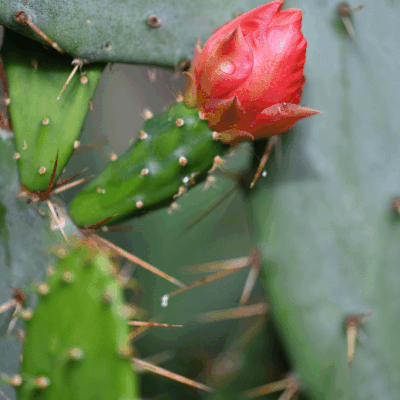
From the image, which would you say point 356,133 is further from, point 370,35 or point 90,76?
point 90,76

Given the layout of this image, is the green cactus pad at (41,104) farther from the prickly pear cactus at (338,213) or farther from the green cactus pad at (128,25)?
the prickly pear cactus at (338,213)

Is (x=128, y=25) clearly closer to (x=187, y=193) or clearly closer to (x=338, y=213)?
(x=187, y=193)

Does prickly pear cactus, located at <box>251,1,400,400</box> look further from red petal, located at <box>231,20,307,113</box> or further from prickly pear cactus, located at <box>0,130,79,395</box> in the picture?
prickly pear cactus, located at <box>0,130,79,395</box>

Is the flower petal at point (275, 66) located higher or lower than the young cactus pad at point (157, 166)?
higher

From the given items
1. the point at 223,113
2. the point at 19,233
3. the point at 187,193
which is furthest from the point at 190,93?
the point at 19,233

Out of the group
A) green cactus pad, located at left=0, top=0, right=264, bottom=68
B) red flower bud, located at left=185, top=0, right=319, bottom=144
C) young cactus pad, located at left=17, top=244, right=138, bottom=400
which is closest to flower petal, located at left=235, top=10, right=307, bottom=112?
red flower bud, located at left=185, top=0, right=319, bottom=144

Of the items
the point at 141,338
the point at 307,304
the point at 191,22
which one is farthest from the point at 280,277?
the point at 141,338

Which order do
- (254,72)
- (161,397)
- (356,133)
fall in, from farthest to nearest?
(161,397) → (356,133) → (254,72)

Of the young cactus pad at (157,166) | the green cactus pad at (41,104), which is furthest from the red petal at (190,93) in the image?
the green cactus pad at (41,104)
